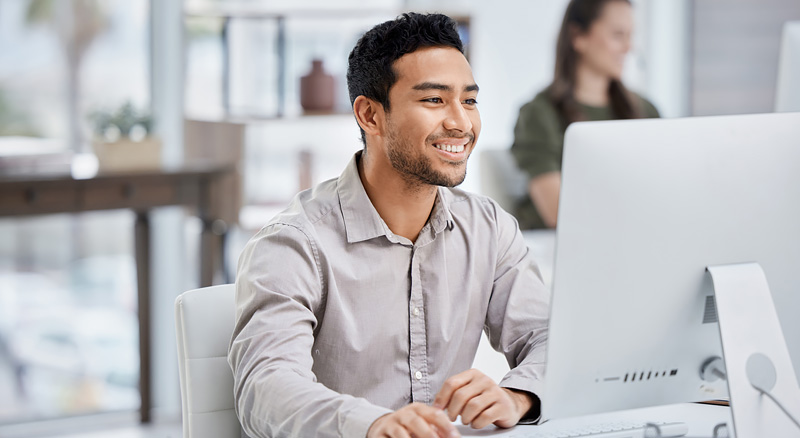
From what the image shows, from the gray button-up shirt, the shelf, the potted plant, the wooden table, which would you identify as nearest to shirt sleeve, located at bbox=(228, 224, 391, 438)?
the gray button-up shirt

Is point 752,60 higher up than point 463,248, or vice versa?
point 752,60

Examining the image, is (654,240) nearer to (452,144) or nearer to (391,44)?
(452,144)

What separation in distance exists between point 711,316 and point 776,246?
4.5 inches

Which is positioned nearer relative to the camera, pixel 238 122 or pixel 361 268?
pixel 361 268

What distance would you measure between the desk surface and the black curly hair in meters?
0.50

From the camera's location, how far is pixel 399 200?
4.45 feet

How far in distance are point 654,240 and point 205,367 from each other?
2.08 feet

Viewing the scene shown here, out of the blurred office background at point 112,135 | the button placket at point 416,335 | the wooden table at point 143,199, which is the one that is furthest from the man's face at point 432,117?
the blurred office background at point 112,135

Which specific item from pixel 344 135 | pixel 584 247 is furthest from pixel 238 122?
pixel 584 247

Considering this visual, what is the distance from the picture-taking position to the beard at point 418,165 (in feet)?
4.25

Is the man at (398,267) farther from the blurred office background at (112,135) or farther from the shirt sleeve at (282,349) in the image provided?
the blurred office background at (112,135)

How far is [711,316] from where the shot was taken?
41.7 inches

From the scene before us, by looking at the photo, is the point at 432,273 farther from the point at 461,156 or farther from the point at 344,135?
the point at 344,135

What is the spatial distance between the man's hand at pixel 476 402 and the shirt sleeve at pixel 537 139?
1.70 m
